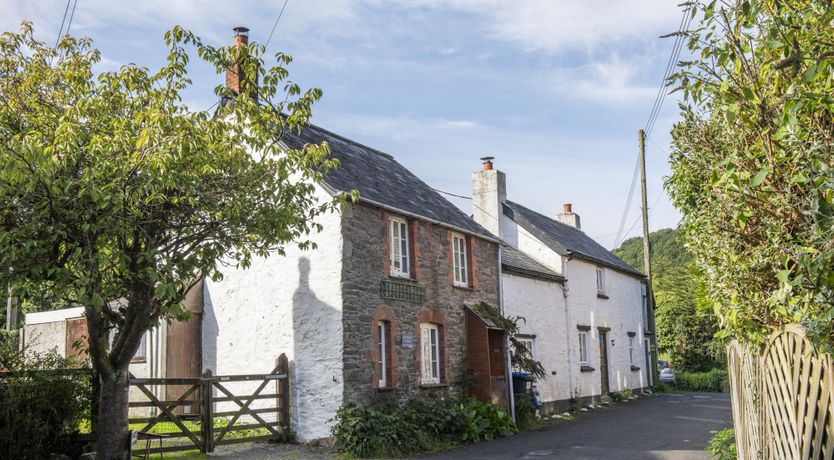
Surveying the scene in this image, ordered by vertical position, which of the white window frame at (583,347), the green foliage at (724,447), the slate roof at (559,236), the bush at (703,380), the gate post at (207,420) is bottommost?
the bush at (703,380)

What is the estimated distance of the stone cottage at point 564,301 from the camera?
76.9 ft

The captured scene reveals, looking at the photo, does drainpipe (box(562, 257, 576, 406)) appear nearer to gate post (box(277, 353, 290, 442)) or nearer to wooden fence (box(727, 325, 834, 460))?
gate post (box(277, 353, 290, 442))

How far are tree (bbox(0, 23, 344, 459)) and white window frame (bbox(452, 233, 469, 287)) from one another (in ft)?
26.2

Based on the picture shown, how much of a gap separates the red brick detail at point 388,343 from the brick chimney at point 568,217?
70.8 ft

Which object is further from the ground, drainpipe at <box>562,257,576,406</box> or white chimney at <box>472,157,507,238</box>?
white chimney at <box>472,157,507,238</box>

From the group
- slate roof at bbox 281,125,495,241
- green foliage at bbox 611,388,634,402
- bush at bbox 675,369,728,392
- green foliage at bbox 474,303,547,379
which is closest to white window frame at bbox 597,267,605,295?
green foliage at bbox 611,388,634,402

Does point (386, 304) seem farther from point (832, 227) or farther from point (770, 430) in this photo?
point (832, 227)

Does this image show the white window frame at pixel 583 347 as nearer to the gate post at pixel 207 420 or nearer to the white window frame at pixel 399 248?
the white window frame at pixel 399 248

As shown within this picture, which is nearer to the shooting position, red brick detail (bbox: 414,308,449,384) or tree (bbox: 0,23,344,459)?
tree (bbox: 0,23,344,459)

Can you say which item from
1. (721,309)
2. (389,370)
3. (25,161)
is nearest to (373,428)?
(389,370)

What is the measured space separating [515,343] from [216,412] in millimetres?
9282

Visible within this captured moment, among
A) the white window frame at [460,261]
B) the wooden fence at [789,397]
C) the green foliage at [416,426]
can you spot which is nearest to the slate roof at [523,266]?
the white window frame at [460,261]

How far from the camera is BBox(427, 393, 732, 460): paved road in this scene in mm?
14219

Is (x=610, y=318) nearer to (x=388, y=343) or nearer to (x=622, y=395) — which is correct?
(x=622, y=395)
